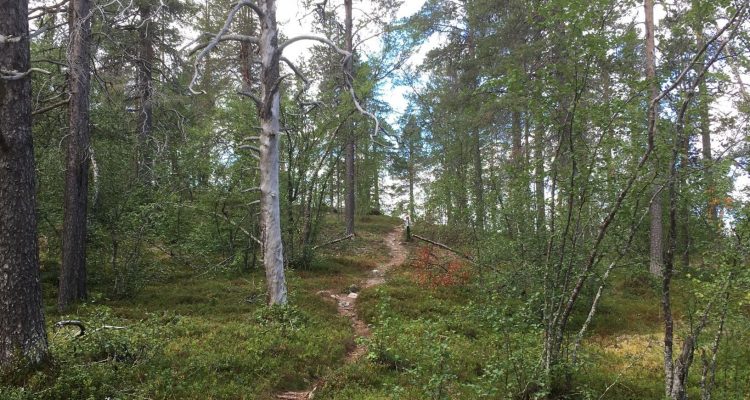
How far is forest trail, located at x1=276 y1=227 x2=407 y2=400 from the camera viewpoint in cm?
596

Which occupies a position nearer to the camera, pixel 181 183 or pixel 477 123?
pixel 181 183

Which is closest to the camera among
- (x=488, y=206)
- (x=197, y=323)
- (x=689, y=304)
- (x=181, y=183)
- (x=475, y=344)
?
(x=689, y=304)

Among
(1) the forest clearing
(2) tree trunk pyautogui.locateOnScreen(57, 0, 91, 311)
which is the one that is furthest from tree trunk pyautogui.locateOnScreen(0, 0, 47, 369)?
(2) tree trunk pyautogui.locateOnScreen(57, 0, 91, 311)

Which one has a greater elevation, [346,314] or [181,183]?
[181,183]

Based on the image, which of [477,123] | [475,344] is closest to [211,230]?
[475,344]

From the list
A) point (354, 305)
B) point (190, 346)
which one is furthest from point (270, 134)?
point (354, 305)

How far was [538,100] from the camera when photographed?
5.38 m

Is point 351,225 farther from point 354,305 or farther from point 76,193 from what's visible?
point 76,193

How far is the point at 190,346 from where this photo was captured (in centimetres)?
649

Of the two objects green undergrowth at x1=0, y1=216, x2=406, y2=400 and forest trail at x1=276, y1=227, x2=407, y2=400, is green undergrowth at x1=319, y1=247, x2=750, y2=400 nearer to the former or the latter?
forest trail at x1=276, y1=227, x2=407, y2=400

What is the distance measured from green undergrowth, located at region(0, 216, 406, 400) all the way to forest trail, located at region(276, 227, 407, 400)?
6.6 inches

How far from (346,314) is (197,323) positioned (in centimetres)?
349

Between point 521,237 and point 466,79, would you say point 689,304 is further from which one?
point 466,79

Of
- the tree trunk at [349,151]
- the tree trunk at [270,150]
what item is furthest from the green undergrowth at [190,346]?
the tree trunk at [349,151]
